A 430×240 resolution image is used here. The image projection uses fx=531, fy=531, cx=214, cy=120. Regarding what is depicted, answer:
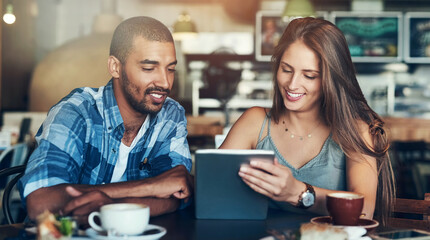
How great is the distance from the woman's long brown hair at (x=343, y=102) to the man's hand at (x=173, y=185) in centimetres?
56

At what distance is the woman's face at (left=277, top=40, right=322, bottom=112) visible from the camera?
184 cm

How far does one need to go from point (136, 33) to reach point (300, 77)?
1.95ft

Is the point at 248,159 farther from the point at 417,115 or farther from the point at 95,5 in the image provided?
the point at 95,5

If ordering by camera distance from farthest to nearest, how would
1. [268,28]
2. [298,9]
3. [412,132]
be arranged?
[268,28]
[412,132]
[298,9]

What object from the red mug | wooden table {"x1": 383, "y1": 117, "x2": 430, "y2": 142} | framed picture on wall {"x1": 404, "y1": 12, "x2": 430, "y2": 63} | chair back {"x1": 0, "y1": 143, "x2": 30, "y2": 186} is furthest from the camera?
framed picture on wall {"x1": 404, "y1": 12, "x2": 430, "y2": 63}

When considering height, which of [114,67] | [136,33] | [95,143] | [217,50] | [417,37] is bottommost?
[95,143]

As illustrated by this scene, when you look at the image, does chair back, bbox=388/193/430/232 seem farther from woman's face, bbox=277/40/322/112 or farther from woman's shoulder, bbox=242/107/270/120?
woman's shoulder, bbox=242/107/270/120

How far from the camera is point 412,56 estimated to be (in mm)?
8031

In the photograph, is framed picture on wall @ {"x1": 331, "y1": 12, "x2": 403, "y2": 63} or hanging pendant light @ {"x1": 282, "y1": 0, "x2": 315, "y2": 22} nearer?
hanging pendant light @ {"x1": 282, "y1": 0, "x2": 315, "y2": 22}

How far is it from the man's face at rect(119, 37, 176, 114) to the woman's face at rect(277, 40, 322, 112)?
1.32 feet

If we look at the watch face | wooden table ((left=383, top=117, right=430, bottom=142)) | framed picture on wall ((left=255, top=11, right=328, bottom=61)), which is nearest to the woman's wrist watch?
the watch face

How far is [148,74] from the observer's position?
181 cm

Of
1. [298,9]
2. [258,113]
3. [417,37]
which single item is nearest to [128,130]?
[258,113]

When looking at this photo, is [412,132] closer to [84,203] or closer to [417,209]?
[417,209]
